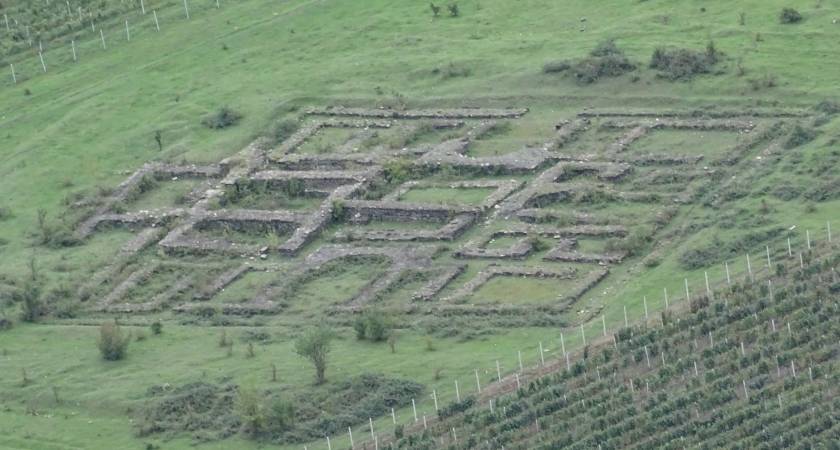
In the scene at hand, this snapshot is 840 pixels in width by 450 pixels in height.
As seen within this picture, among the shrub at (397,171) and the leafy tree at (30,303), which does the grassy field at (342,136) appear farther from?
the shrub at (397,171)

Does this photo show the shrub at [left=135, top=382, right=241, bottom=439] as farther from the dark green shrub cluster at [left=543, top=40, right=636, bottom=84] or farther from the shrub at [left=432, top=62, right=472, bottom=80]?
the shrub at [left=432, top=62, right=472, bottom=80]

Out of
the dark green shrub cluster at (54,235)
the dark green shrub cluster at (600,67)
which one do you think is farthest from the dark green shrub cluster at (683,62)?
the dark green shrub cluster at (54,235)

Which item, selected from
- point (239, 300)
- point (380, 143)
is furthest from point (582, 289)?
point (380, 143)

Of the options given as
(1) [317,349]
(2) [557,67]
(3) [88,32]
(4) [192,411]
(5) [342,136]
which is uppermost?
(1) [317,349]

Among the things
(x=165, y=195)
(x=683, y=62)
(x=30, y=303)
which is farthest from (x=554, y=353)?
(x=683, y=62)

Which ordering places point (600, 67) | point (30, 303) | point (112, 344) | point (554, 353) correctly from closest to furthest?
1. point (554, 353)
2. point (112, 344)
3. point (30, 303)
4. point (600, 67)

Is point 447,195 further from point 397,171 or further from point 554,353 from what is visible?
point 554,353

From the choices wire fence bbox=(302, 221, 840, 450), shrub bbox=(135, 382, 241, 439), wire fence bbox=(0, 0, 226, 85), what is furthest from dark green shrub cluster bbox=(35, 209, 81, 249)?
wire fence bbox=(302, 221, 840, 450)
